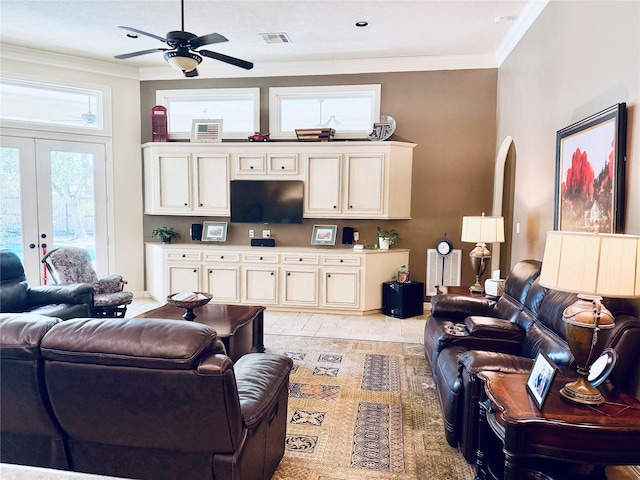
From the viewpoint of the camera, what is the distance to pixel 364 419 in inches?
112

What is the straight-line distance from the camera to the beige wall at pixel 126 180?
6.20 meters

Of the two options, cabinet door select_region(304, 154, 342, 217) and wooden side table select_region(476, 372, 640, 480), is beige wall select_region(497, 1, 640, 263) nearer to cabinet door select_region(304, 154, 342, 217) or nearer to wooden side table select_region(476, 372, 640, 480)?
wooden side table select_region(476, 372, 640, 480)

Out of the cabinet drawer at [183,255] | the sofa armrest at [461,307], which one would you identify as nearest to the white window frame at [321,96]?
the cabinet drawer at [183,255]

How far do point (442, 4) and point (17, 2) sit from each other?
4329 mm

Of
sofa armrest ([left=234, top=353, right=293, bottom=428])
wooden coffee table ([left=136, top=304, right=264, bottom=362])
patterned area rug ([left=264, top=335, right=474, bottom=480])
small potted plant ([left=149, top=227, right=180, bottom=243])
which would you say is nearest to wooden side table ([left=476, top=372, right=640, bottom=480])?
patterned area rug ([left=264, top=335, right=474, bottom=480])

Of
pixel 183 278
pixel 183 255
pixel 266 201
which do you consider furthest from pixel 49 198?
pixel 266 201

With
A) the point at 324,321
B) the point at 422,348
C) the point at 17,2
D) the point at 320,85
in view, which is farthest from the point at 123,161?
the point at 422,348

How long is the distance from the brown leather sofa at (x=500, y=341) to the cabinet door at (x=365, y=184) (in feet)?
7.54

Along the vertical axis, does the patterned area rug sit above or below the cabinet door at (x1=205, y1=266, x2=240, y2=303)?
below

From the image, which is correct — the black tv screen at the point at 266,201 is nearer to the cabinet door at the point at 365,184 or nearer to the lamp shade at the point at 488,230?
the cabinet door at the point at 365,184

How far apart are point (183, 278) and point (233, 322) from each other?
9.15 ft

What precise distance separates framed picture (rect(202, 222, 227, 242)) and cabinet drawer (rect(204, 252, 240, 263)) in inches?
18.1

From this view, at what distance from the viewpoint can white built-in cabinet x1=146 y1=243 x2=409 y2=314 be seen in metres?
5.60

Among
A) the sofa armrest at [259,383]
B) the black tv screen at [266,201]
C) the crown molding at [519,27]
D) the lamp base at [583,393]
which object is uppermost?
the crown molding at [519,27]
